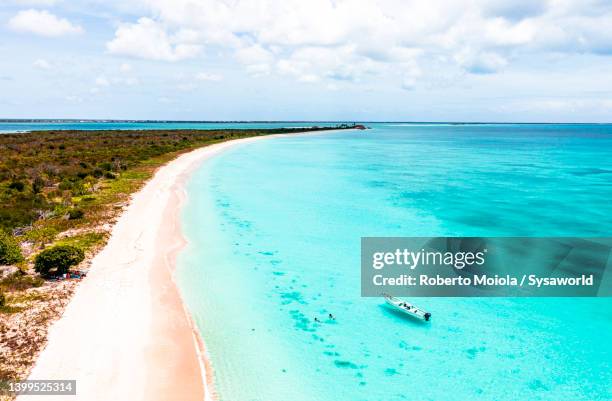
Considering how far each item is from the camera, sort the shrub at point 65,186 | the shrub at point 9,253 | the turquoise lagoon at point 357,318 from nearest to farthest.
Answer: the turquoise lagoon at point 357,318, the shrub at point 9,253, the shrub at point 65,186

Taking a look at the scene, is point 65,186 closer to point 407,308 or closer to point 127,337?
point 127,337

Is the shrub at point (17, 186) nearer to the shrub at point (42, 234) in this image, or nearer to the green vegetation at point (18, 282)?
the shrub at point (42, 234)

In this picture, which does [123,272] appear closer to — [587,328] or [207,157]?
[587,328]

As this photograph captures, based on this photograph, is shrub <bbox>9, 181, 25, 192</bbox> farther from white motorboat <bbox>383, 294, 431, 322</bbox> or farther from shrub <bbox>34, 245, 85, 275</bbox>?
white motorboat <bbox>383, 294, 431, 322</bbox>

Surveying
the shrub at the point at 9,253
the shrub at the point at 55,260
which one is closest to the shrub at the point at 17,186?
the shrub at the point at 9,253

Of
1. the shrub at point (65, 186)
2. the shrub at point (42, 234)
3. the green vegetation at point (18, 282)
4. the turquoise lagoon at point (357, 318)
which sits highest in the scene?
the shrub at point (65, 186)

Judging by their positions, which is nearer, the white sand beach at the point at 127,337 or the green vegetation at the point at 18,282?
the white sand beach at the point at 127,337
